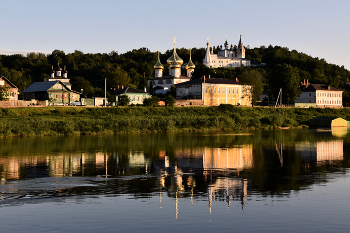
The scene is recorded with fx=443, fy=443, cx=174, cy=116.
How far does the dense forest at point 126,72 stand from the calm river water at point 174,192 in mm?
66493

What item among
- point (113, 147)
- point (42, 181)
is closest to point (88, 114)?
point (113, 147)

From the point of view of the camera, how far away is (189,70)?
128250 millimetres

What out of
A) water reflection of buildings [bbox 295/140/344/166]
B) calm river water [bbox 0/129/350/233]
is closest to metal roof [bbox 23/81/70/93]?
calm river water [bbox 0/129/350/233]

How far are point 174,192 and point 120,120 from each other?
140 feet

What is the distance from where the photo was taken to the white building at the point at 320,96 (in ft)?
375

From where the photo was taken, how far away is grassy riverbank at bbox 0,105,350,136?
50.9 m

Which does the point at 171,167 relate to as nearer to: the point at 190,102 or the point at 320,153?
the point at 320,153

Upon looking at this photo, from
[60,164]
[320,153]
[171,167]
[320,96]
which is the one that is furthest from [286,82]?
[60,164]

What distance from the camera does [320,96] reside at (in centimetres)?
11550

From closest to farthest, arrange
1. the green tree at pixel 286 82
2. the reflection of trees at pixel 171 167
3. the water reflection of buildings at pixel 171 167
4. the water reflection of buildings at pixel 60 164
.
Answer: the water reflection of buildings at pixel 171 167, the reflection of trees at pixel 171 167, the water reflection of buildings at pixel 60 164, the green tree at pixel 286 82

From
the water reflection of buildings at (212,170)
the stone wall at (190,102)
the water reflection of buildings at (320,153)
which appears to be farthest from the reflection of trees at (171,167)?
the stone wall at (190,102)

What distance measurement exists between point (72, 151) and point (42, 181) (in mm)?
13153

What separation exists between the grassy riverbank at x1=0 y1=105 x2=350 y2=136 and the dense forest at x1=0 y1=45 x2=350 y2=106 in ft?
53.7

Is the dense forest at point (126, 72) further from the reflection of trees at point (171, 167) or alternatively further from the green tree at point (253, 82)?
the reflection of trees at point (171, 167)
